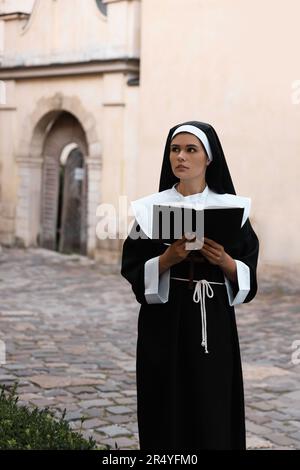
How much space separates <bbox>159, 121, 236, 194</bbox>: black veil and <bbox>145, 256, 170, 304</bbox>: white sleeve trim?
0.42 metres

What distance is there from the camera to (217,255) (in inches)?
130

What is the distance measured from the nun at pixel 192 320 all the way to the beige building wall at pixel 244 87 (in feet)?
24.3

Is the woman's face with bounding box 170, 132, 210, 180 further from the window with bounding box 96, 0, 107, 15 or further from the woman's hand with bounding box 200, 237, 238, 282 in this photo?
the window with bounding box 96, 0, 107, 15

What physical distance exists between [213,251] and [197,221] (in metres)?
0.17

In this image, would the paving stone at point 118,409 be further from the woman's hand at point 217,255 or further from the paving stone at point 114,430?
the woman's hand at point 217,255

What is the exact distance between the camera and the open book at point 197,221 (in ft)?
10.4

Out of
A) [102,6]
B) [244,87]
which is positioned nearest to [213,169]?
[244,87]

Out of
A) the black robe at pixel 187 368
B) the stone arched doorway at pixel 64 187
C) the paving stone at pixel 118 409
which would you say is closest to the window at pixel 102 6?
the stone arched doorway at pixel 64 187

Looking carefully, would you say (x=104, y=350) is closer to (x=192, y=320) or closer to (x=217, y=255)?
(x=192, y=320)

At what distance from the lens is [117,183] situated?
1344cm

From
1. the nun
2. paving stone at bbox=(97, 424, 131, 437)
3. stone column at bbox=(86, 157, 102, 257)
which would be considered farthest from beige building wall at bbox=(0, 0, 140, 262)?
the nun

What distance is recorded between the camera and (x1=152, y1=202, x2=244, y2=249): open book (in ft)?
10.4
